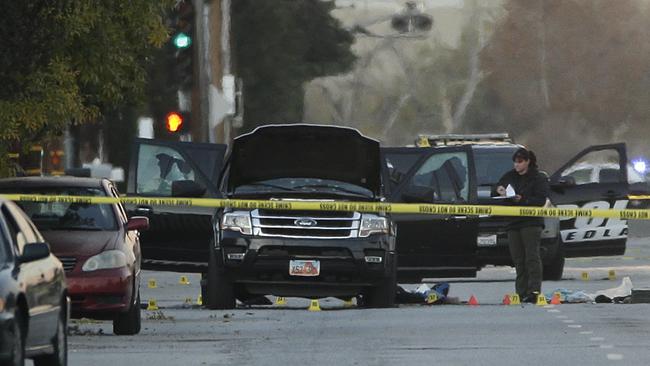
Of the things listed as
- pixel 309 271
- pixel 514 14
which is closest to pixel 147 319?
pixel 309 271

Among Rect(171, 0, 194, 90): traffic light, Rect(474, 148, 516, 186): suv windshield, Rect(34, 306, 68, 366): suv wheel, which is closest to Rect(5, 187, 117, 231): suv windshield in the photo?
Rect(34, 306, 68, 366): suv wheel

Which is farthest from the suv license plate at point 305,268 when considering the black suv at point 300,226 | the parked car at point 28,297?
the parked car at point 28,297

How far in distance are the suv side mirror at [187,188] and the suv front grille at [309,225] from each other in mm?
1270

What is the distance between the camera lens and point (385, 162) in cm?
2639

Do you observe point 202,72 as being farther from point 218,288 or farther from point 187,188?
point 218,288

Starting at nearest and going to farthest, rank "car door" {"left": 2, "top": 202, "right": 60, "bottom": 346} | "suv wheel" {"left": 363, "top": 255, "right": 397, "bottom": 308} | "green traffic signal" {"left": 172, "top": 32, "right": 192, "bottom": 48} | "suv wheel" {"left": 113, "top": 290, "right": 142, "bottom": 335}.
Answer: "car door" {"left": 2, "top": 202, "right": 60, "bottom": 346} → "suv wheel" {"left": 113, "top": 290, "right": 142, "bottom": 335} → "suv wheel" {"left": 363, "top": 255, "right": 397, "bottom": 308} → "green traffic signal" {"left": 172, "top": 32, "right": 192, "bottom": 48}

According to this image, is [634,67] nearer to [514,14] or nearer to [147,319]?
[514,14]

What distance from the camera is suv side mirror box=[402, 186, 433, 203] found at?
84.0ft

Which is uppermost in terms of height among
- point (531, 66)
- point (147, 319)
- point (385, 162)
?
point (531, 66)

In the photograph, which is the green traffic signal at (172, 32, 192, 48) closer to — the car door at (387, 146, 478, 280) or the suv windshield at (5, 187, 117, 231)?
the car door at (387, 146, 478, 280)

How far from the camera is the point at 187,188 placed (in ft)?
83.8

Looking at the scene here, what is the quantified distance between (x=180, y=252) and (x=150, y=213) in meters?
0.60

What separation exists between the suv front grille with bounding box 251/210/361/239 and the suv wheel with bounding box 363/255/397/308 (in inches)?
22.7

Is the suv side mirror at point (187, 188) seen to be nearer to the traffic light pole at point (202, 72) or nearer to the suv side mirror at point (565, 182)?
the suv side mirror at point (565, 182)
